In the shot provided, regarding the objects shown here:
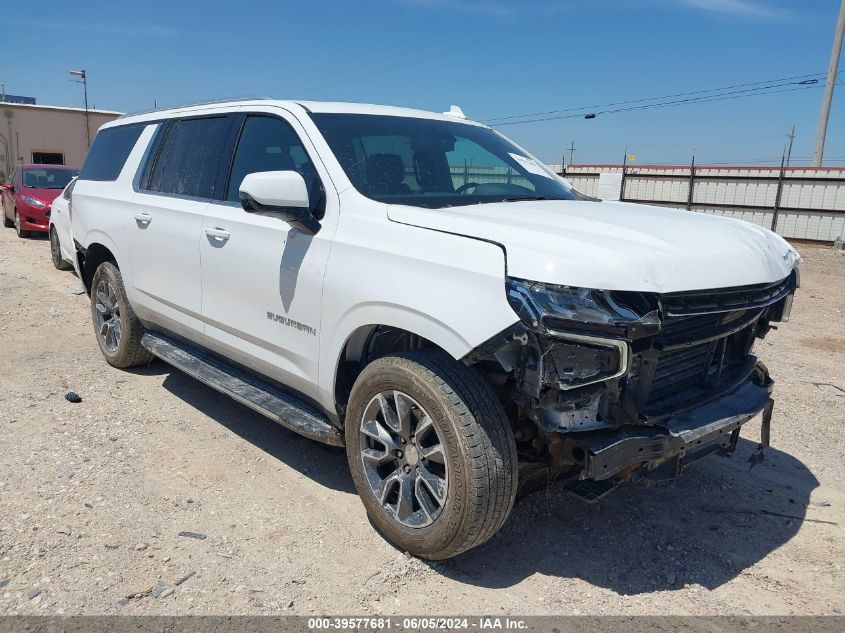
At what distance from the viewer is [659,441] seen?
2.65m

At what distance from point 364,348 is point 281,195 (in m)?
0.84

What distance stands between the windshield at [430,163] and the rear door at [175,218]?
108 centimetres

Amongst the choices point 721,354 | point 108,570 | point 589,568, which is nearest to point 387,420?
point 589,568

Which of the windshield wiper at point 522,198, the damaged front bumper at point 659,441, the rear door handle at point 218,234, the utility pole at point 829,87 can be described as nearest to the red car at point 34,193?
the rear door handle at point 218,234

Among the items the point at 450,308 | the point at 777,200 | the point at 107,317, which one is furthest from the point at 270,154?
the point at 777,200

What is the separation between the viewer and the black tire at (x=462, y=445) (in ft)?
8.87

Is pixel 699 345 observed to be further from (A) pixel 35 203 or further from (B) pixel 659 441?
(A) pixel 35 203

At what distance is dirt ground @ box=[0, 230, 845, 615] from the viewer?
2859mm

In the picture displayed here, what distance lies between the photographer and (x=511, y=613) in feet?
9.09

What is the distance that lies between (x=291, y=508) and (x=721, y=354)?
228 cm

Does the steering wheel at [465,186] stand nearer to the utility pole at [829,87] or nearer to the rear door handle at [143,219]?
the rear door handle at [143,219]

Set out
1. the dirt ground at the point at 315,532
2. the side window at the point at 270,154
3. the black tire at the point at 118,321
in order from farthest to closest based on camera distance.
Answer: the black tire at the point at 118,321
the side window at the point at 270,154
the dirt ground at the point at 315,532

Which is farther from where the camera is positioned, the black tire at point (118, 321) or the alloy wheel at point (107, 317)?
the alloy wheel at point (107, 317)

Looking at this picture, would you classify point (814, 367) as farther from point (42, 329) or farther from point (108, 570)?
point (42, 329)
